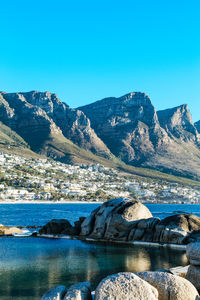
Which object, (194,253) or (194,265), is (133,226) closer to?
(194,265)

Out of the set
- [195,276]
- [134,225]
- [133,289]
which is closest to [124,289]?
[133,289]

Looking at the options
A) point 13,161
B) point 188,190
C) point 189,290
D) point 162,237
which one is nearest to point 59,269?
point 189,290

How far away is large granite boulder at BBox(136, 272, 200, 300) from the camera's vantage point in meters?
9.80

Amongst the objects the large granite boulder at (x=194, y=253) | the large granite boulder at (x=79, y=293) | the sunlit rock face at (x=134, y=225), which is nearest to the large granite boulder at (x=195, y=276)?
the large granite boulder at (x=194, y=253)

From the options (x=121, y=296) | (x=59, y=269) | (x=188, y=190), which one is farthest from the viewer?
(x=188, y=190)

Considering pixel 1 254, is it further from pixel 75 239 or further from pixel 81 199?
pixel 81 199

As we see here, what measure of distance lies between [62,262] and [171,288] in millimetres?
11641

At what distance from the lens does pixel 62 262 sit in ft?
66.8

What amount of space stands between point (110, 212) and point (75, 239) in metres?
4.03

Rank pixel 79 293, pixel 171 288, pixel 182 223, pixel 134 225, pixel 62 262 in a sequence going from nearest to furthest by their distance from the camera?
pixel 79 293
pixel 171 288
pixel 62 262
pixel 182 223
pixel 134 225

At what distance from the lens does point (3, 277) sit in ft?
54.0

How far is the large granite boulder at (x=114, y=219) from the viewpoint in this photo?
29734 millimetres

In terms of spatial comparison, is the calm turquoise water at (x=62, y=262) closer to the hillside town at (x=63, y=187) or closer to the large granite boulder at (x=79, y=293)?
the large granite boulder at (x=79, y=293)

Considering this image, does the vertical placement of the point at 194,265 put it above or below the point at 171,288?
below
